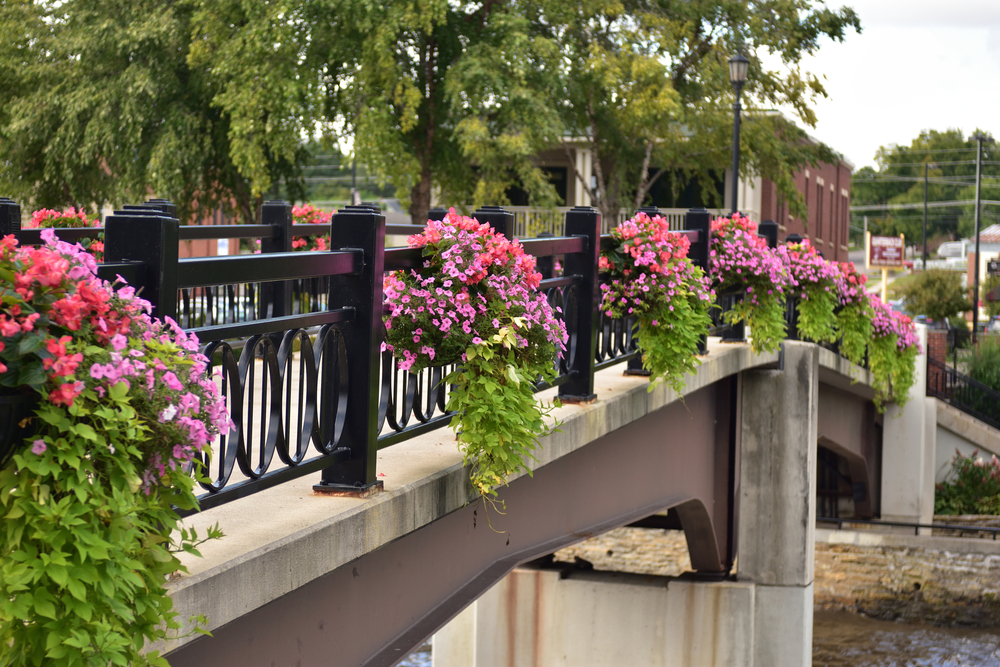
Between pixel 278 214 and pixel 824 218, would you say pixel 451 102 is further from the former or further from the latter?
pixel 824 218

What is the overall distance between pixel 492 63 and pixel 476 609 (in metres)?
13.9

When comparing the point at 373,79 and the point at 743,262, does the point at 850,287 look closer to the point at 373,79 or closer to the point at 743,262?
the point at 743,262

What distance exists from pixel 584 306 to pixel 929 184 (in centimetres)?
11346

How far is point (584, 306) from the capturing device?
20.8 feet

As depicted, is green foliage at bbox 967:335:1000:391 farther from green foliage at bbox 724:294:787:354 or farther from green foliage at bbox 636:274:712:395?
green foliage at bbox 636:274:712:395

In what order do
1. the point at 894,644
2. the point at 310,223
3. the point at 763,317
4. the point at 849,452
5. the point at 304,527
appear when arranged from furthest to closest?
the point at 849,452 → the point at 894,644 → the point at 310,223 → the point at 763,317 → the point at 304,527

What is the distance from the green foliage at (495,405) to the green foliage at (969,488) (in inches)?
916

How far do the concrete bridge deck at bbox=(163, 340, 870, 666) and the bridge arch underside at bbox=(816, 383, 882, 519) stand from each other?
40.3 feet

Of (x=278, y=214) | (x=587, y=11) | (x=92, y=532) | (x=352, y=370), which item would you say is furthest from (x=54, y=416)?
(x=587, y=11)

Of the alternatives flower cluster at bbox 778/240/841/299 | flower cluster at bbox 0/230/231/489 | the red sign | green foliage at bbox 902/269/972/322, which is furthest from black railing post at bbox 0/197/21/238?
the red sign

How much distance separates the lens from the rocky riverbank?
764 inches

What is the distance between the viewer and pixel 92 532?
221 centimetres

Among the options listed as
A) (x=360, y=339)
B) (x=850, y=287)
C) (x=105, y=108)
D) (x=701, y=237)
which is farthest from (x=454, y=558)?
(x=105, y=108)

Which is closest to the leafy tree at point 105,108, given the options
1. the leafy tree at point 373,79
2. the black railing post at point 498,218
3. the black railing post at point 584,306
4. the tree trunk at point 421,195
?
the leafy tree at point 373,79
